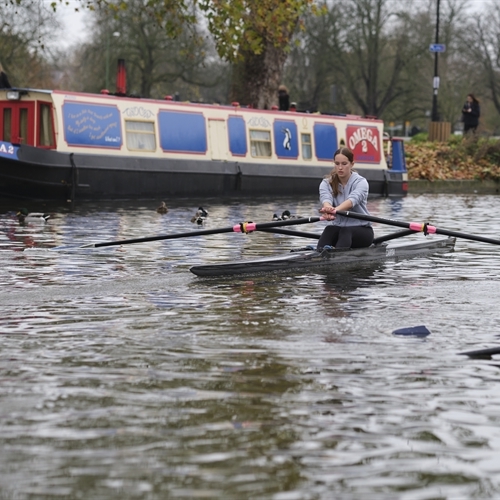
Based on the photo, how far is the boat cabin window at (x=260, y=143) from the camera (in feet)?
93.3

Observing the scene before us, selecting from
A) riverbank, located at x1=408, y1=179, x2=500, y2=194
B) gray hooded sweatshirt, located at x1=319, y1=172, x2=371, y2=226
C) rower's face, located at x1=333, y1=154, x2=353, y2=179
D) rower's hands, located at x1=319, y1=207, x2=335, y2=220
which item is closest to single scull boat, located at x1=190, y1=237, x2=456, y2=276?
gray hooded sweatshirt, located at x1=319, y1=172, x2=371, y2=226

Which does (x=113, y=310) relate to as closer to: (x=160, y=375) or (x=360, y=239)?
(x=160, y=375)

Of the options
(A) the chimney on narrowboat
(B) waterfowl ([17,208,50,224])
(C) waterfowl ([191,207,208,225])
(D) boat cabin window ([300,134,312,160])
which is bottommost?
(C) waterfowl ([191,207,208,225])

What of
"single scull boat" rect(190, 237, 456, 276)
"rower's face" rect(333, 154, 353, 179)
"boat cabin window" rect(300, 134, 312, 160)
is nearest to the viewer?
"single scull boat" rect(190, 237, 456, 276)

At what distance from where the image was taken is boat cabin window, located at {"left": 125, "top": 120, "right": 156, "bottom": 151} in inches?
1016

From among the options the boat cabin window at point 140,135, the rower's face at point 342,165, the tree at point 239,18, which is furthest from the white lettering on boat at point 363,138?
the rower's face at point 342,165

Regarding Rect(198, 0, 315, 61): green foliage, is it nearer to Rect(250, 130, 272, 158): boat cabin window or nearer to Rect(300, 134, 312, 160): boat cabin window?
Rect(250, 130, 272, 158): boat cabin window

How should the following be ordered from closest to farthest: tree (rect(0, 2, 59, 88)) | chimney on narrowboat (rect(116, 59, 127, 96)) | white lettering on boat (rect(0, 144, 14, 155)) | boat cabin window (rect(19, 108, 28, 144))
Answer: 1. white lettering on boat (rect(0, 144, 14, 155))
2. boat cabin window (rect(19, 108, 28, 144))
3. chimney on narrowboat (rect(116, 59, 127, 96))
4. tree (rect(0, 2, 59, 88))

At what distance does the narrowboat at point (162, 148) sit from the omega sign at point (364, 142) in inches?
1.0

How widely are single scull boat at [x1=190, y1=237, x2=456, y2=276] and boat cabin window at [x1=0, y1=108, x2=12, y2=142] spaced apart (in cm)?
1237

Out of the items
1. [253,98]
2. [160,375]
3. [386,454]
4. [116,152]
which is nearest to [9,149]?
[116,152]

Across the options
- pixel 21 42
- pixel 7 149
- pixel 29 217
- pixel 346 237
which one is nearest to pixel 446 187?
pixel 7 149

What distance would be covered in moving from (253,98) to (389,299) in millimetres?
21361

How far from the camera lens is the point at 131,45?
5922 cm
